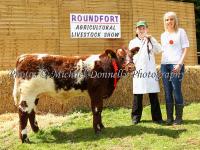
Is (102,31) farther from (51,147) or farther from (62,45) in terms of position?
(51,147)

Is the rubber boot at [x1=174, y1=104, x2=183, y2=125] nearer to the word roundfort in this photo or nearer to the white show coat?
the white show coat

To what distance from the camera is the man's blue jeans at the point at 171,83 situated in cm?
750

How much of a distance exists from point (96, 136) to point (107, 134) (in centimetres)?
21

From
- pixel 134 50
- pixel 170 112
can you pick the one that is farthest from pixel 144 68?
pixel 170 112

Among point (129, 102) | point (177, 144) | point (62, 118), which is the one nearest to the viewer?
point (177, 144)

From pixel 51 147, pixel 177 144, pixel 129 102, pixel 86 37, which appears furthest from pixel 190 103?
pixel 51 147

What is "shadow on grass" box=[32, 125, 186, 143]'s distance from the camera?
275 inches

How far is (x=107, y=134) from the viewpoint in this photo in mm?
7129

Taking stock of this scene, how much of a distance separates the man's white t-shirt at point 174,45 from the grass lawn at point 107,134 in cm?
132

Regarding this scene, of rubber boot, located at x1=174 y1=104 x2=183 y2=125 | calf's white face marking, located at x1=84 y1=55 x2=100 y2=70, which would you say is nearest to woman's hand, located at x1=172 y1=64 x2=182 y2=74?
rubber boot, located at x1=174 y1=104 x2=183 y2=125

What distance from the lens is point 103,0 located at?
13062mm

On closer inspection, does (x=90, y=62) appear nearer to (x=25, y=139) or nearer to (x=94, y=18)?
(x=25, y=139)

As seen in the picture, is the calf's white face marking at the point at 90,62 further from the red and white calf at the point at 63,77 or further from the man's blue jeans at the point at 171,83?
the man's blue jeans at the point at 171,83

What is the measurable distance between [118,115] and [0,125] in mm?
2674
